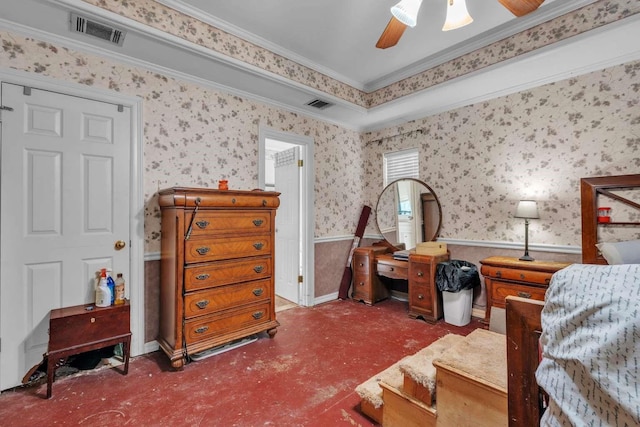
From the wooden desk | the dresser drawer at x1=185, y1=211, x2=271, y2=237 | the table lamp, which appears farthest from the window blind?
the dresser drawer at x1=185, y1=211, x2=271, y2=237

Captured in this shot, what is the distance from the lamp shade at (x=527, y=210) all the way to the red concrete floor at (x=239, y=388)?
50.9 inches

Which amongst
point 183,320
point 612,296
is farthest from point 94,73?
point 612,296

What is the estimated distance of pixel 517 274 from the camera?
2600 mm

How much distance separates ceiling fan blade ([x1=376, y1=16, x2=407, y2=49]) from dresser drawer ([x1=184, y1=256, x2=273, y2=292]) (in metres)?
2.01

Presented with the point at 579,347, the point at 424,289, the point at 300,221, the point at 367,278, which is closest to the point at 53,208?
the point at 300,221

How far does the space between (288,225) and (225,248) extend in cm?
154

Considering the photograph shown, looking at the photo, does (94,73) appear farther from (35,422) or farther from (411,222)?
(411,222)

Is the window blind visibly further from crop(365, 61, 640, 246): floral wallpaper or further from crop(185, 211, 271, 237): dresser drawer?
crop(185, 211, 271, 237): dresser drawer

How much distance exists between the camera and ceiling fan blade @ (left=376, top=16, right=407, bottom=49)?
1.80 meters

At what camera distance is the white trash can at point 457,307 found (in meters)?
3.00

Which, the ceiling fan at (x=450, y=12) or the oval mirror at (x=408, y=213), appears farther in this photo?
the oval mirror at (x=408, y=213)

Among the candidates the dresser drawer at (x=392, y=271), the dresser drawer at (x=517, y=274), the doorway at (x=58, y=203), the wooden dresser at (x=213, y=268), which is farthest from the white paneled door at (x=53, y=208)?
the dresser drawer at (x=517, y=274)

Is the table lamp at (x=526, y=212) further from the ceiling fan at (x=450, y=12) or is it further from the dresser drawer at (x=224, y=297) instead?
the dresser drawer at (x=224, y=297)

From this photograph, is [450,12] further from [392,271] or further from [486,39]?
[392,271]
